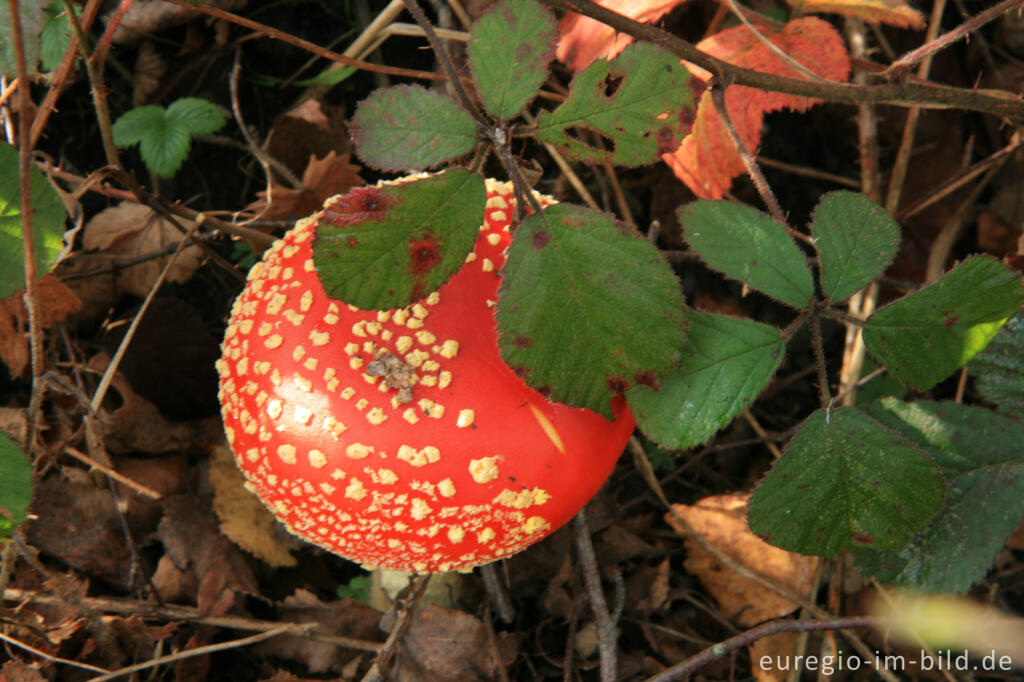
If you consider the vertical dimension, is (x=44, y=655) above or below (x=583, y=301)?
below

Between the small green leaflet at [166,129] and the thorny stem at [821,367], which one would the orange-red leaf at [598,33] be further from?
the small green leaflet at [166,129]

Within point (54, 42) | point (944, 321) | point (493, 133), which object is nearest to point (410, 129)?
point (493, 133)

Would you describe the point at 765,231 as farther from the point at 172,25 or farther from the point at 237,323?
the point at 172,25

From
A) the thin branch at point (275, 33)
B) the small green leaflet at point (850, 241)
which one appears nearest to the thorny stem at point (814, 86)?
the small green leaflet at point (850, 241)

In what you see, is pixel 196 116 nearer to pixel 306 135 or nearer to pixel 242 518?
pixel 306 135

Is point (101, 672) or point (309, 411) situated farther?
point (101, 672)

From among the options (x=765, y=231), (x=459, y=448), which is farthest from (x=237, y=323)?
(x=765, y=231)
